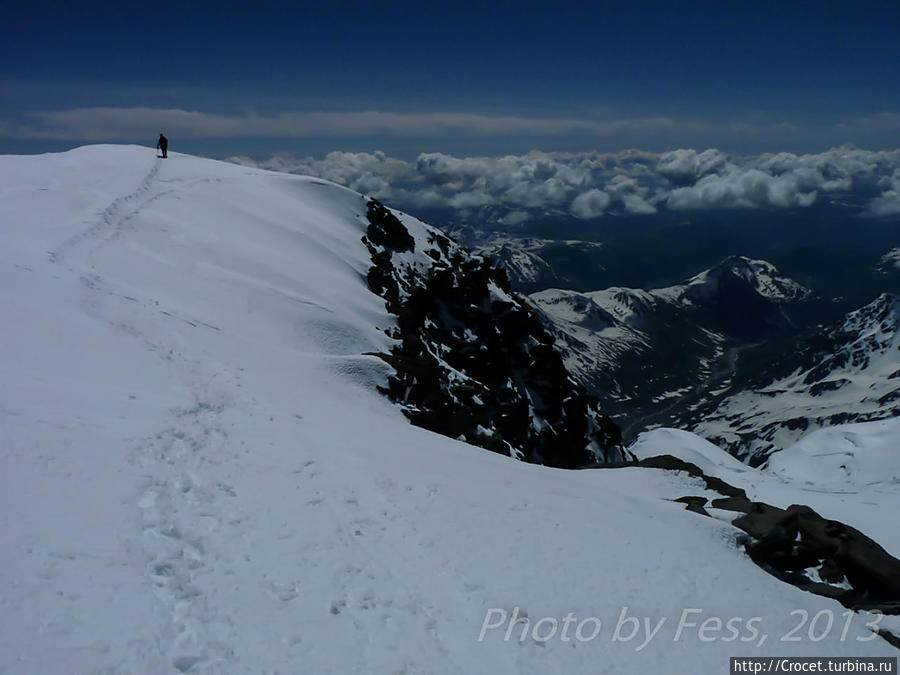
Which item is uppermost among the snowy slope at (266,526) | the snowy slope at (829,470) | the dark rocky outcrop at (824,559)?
the snowy slope at (266,526)

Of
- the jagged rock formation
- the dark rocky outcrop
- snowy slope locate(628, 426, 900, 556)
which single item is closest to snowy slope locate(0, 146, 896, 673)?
the dark rocky outcrop

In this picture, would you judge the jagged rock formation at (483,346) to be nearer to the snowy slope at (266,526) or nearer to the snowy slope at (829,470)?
the snowy slope at (829,470)

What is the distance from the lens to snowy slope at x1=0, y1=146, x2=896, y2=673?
10.3 m

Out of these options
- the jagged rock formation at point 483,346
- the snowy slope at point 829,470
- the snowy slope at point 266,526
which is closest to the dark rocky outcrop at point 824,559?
the snowy slope at point 266,526

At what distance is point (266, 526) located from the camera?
46.9 feet

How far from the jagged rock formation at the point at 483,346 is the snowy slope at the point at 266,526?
25540 millimetres

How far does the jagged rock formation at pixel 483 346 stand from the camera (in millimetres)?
61531

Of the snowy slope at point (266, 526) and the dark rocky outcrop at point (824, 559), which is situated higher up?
the snowy slope at point (266, 526)

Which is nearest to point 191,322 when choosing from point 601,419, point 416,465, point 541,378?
point 416,465

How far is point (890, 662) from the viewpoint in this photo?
17125mm

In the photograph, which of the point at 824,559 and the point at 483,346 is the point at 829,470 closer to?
the point at 483,346

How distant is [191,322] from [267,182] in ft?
160

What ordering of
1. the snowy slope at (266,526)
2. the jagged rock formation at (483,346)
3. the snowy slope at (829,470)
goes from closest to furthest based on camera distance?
the snowy slope at (266,526), the snowy slope at (829,470), the jagged rock formation at (483,346)

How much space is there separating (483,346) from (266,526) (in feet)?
254
